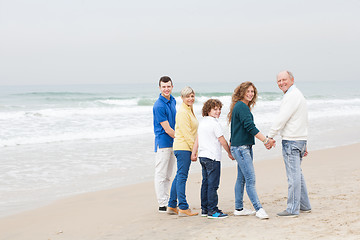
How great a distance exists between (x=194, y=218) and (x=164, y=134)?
1028 mm

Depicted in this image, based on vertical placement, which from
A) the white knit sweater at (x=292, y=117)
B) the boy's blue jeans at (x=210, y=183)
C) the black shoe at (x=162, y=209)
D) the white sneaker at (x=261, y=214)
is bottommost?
the black shoe at (x=162, y=209)

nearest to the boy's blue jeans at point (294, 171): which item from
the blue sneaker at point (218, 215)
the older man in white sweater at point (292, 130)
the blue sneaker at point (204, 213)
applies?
the older man in white sweater at point (292, 130)

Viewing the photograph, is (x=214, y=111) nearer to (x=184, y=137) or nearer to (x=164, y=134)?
(x=184, y=137)

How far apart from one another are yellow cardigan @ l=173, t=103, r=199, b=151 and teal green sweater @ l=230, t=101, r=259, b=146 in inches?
19.9

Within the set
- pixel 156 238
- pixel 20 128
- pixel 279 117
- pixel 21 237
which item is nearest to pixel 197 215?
pixel 156 238

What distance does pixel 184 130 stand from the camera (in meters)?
4.78

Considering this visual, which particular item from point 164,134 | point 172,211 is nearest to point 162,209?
point 172,211

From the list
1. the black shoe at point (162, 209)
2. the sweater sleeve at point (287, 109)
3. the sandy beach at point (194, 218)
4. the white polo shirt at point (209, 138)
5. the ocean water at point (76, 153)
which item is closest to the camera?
the sandy beach at point (194, 218)

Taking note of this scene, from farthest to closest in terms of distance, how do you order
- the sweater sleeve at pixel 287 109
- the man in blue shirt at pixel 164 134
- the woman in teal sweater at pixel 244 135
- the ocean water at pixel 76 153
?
the ocean water at pixel 76 153 < the man in blue shirt at pixel 164 134 < the woman in teal sweater at pixel 244 135 < the sweater sleeve at pixel 287 109

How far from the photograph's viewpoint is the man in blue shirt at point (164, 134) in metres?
4.96

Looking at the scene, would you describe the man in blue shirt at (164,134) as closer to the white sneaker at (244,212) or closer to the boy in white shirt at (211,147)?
the boy in white shirt at (211,147)

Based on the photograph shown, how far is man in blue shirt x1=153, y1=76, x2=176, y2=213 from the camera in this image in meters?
4.96

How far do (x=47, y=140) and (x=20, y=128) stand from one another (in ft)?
10.8

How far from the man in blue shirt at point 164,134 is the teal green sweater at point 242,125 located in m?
0.76
